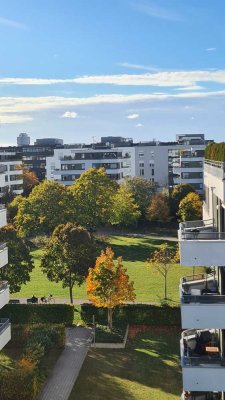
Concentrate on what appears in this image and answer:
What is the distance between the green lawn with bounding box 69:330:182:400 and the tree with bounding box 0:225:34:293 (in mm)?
10905

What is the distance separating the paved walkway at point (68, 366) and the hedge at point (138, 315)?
142 centimetres

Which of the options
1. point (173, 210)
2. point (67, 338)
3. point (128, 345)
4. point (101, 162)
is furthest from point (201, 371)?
point (101, 162)

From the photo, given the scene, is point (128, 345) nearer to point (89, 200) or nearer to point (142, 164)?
point (89, 200)

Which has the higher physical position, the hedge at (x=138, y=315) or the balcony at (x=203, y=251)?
the balcony at (x=203, y=251)

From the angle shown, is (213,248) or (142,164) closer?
(213,248)

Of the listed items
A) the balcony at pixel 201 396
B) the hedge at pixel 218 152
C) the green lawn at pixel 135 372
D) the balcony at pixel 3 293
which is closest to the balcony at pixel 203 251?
the hedge at pixel 218 152

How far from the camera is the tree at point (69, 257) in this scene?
4150 cm

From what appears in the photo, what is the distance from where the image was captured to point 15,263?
41281mm

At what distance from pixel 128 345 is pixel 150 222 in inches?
2096

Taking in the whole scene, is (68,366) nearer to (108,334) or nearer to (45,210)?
(108,334)

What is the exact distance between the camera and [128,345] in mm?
33875

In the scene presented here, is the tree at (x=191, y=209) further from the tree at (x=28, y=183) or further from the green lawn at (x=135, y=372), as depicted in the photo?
the tree at (x=28, y=183)

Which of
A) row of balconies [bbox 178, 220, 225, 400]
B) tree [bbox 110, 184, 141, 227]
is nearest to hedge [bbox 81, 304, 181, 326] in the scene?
row of balconies [bbox 178, 220, 225, 400]

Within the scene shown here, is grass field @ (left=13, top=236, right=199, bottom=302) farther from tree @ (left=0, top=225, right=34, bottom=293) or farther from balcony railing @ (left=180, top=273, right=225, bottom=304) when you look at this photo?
balcony railing @ (left=180, top=273, right=225, bottom=304)
